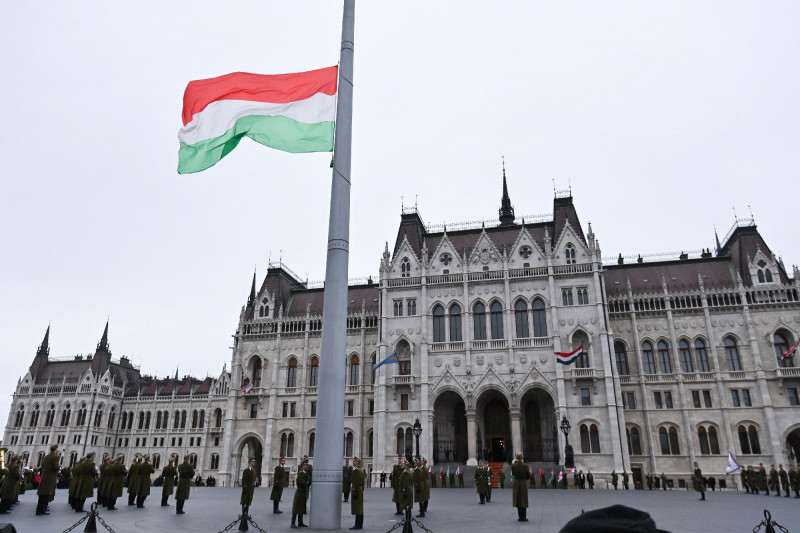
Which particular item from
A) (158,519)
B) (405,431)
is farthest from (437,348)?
(158,519)

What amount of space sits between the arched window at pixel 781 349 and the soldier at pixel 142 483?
1886 inches

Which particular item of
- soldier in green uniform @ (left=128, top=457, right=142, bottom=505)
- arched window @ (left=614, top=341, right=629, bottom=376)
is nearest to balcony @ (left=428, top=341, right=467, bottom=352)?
arched window @ (left=614, top=341, right=629, bottom=376)

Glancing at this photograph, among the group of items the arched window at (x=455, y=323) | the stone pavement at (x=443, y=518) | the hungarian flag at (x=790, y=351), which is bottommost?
the stone pavement at (x=443, y=518)

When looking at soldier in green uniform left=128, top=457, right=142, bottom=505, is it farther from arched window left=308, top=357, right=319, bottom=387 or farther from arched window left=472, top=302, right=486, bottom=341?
arched window left=308, top=357, right=319, bottom=387

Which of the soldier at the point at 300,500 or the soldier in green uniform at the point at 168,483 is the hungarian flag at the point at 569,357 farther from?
the soldier at the point at 300,500

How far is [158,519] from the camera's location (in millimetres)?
16828

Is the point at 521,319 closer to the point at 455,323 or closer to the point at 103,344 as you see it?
the point at 455,323

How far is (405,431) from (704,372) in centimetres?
2596

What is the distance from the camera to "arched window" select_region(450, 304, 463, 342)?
48.7m

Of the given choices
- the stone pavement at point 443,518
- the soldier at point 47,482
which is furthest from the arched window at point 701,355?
the soldier at point 47,482

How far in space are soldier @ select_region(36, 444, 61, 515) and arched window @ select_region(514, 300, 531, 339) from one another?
36.0 m

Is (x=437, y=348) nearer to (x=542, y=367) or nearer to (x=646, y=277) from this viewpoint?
(x=542, y=367)

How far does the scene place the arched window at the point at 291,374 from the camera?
56.5 metres

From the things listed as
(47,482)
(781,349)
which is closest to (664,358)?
(781,349)
